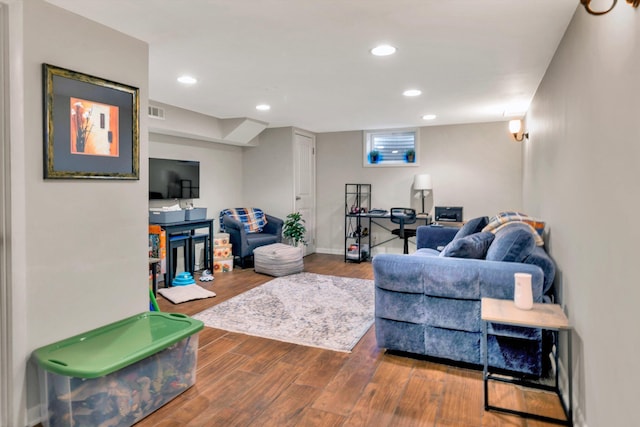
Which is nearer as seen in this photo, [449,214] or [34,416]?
[34,416]

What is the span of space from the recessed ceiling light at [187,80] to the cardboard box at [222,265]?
8.78 ft

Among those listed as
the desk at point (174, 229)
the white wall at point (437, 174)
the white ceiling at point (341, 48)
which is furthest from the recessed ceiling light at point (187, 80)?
the white wall at point (437, 174)

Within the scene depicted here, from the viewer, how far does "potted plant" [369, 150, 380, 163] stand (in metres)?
6.61

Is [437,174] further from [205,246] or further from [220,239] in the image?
[205,246]

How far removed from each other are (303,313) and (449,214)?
320 centimetres

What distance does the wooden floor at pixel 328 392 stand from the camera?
205 cm

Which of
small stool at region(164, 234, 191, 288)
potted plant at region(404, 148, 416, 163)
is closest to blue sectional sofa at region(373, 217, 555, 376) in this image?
small stool at region(164, 234, 191, 288)

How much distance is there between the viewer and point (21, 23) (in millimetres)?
1905

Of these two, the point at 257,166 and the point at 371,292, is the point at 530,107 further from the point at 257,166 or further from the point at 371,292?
the point at 257,166

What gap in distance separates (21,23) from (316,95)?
2.64m

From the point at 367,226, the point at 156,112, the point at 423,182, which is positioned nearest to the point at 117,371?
the point at 156,112

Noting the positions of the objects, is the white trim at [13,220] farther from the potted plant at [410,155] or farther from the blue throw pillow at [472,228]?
the potted plant at [410,155]

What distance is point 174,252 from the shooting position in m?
4.92

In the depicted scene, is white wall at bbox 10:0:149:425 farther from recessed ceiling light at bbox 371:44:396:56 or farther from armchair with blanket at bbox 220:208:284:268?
armchair with blanket at bbox 220:208:284:268
